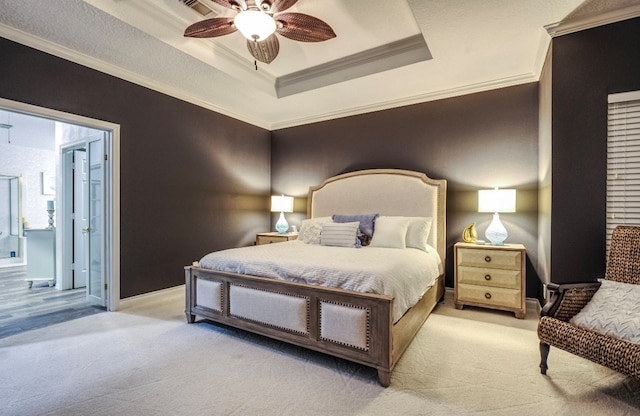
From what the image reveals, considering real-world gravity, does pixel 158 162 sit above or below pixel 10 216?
above

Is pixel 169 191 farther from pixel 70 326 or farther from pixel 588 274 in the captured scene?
pixel 588 274

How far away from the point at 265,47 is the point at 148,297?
10.2 feet

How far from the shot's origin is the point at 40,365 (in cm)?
212

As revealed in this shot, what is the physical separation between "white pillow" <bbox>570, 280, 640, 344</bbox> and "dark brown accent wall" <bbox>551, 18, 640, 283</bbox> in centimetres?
47

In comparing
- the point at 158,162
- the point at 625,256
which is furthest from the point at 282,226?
the point at 625,256

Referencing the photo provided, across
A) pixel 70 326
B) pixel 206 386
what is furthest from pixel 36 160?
pixel 206 386

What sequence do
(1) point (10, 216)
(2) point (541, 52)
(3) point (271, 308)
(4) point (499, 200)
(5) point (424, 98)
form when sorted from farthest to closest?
(1) point (10, 216) < (5) point (424, 98) < (4) point (499, 200) < (2) point (541, 52) < (3) point (271, 308)

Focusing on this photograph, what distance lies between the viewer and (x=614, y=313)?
5.91ft

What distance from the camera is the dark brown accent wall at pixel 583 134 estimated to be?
2.40 meters

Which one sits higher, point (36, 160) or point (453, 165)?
point (36, 160)

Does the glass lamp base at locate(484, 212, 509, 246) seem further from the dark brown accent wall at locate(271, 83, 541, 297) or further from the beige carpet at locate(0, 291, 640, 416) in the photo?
the beige carpet at locate(0, 291, 640, 416)

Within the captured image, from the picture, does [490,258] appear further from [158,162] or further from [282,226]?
[158,162]

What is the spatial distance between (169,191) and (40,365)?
216 cm

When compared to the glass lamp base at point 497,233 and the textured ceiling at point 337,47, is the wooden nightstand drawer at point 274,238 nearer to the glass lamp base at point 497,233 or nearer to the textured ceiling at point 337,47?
the textured ceiling at point 337,47
